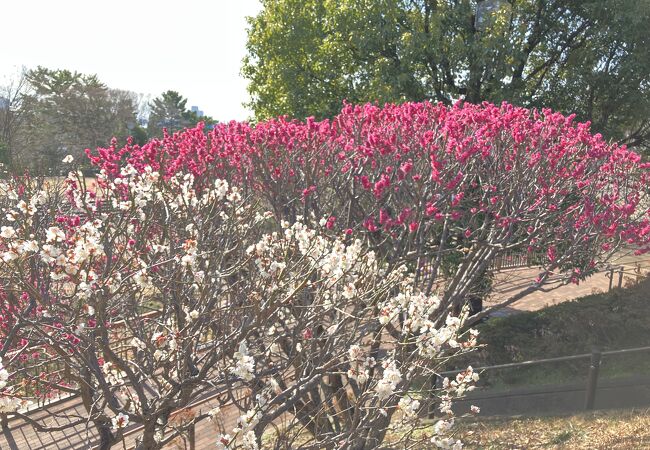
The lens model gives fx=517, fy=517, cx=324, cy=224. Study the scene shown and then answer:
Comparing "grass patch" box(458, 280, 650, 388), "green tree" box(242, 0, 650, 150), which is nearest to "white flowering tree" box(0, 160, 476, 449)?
"grass patch" box(458, 280, 650, 388)

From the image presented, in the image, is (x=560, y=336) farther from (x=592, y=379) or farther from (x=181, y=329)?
(x=181, y=329)

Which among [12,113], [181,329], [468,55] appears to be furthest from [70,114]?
[181,329]

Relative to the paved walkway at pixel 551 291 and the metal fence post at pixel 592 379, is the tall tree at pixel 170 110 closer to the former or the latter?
the paved walkway at pixel 551 291

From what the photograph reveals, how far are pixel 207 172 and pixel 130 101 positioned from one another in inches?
1906

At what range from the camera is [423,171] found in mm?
7266

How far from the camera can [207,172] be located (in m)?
7.17

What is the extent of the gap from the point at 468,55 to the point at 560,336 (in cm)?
729

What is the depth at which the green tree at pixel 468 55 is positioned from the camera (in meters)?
13.2

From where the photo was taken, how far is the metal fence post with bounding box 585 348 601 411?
779cm

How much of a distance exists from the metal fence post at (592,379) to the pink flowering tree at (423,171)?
1232 mm

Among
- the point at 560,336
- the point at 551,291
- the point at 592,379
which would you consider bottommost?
the point at 551,291

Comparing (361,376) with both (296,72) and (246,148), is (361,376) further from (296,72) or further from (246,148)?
(296,72)

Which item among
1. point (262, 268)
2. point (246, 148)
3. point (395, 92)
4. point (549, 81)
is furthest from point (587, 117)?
point (262, 268)

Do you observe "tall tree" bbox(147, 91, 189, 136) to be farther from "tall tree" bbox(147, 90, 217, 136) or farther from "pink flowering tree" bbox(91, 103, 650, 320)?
"pink flowering tree" bbox(91, 103, 650, 320)
